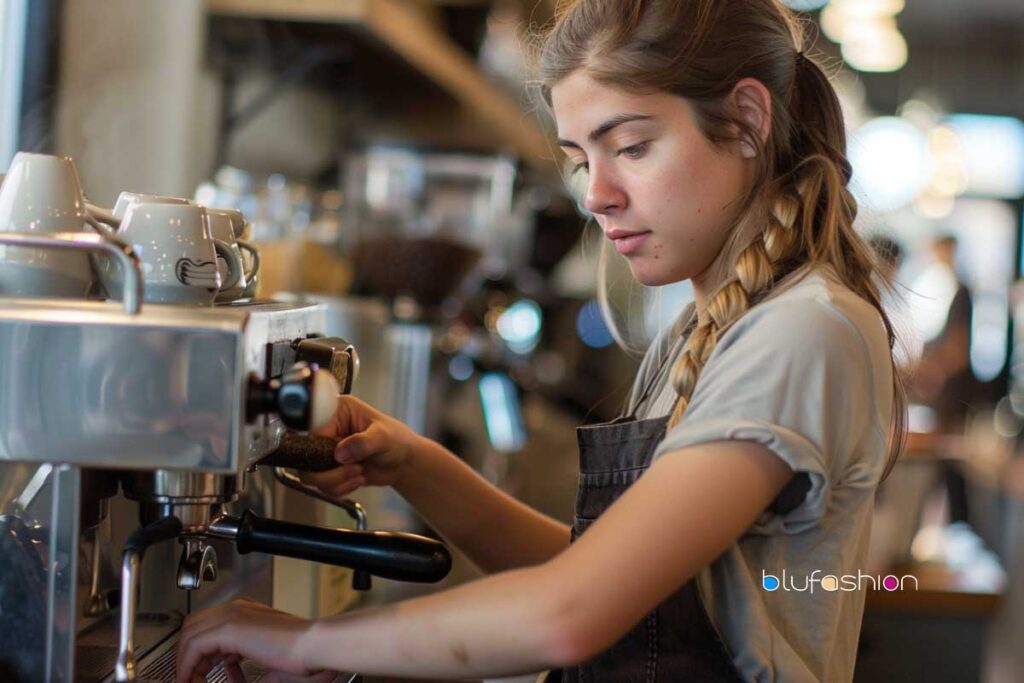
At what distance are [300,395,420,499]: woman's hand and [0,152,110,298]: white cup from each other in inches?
12.3

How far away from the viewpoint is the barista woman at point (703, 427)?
0.76 metres

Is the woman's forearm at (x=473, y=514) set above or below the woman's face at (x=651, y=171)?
below

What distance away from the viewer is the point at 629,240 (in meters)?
0.99

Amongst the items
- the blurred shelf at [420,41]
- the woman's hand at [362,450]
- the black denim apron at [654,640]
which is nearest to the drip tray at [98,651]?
the woman's hand at [362,450]

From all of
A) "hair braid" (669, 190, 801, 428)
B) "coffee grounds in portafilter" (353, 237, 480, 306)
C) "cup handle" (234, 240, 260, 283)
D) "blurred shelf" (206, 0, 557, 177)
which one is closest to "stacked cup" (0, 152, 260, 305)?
"cup handle" (234, 240, 260, 283)

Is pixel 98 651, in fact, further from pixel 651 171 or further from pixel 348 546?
pixel 651 171

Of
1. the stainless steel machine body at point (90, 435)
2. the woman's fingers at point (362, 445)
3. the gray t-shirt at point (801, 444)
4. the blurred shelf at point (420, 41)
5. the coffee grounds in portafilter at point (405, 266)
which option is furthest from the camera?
the coffee grounds in portafilter at point (405, 266)

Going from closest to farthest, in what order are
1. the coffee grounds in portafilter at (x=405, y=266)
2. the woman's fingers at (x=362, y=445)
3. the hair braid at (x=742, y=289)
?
the hair braid at (x=742, y=289) < the woman's fingers at (x=362, y=445) < the coffee grounds in portafilter at (x=405, y=266)

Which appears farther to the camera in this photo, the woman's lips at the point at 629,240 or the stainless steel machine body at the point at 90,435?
the woman's lips at the point at 629,240

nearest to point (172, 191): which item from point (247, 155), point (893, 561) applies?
point (247, 155)

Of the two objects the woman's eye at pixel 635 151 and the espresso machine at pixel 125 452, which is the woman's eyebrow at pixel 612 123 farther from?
the espresso machine at pixel 125 452

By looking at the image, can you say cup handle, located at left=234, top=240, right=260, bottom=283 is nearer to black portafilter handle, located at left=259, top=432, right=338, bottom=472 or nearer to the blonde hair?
black portafilter handle, located at left=259, top=432, right=338, bottom=472

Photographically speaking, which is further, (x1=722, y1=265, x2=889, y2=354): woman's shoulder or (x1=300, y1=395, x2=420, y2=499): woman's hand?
(x1=300, y1=395, x2=420, y2=499): woman's hand

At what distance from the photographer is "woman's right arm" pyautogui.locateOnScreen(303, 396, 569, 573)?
112 centimetres
